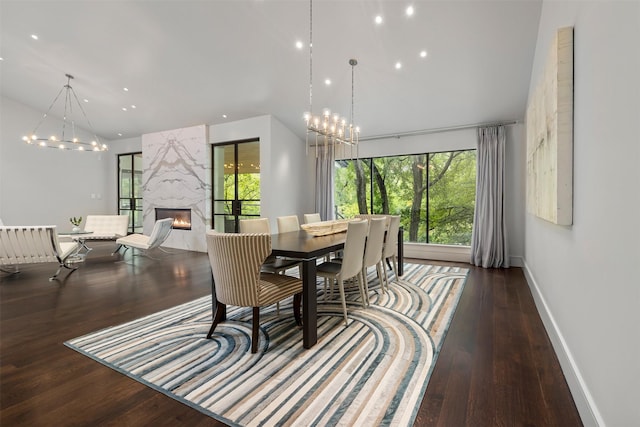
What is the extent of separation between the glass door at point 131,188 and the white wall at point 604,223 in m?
9.50

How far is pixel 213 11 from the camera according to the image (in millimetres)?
3838

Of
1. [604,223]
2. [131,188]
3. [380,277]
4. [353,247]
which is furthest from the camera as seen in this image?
[131,188]

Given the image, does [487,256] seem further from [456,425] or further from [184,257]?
[184,257]

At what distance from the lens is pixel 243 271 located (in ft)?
7.39

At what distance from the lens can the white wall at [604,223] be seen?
105cm

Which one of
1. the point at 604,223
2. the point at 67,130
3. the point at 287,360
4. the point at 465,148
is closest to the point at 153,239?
the point at 287,360

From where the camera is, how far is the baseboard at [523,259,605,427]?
4.73 feet

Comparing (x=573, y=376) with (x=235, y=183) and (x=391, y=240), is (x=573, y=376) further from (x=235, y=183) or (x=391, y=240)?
(x=235, y=183)

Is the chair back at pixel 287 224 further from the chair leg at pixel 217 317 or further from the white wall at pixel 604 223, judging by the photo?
the white wall at pixel 604 223

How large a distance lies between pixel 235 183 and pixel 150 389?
5.41 meters

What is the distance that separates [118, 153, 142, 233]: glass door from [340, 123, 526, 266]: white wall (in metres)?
6.41

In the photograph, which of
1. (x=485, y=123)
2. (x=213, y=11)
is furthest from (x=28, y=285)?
(x=485, y=123)

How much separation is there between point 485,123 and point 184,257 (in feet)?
20.6

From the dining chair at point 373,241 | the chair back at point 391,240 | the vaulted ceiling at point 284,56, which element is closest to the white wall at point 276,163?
the vaulted ceiling at point 284,56
